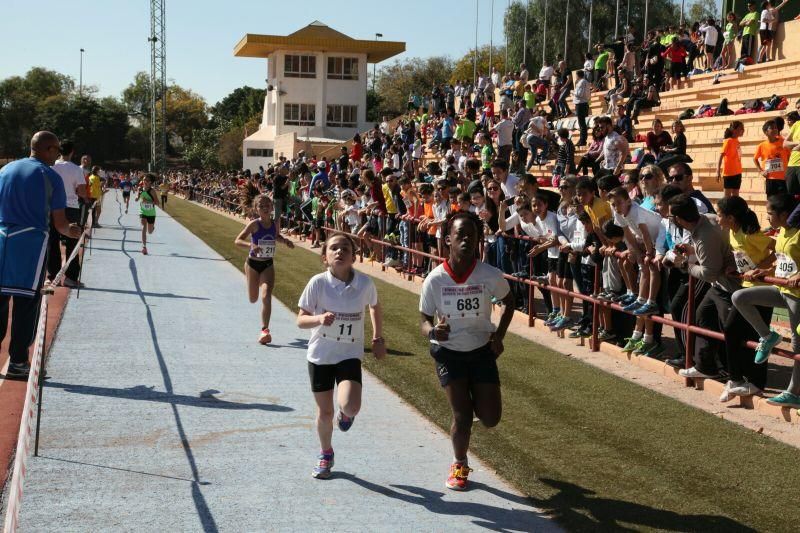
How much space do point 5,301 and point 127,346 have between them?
254 centimetres

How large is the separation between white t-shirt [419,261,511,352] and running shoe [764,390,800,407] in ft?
10.6

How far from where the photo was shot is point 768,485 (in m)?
6.41

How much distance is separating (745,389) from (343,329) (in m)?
4.20

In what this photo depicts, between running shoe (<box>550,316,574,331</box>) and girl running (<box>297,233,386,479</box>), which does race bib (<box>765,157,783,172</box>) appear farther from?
girl running (<box>297,233,386,479</box>)

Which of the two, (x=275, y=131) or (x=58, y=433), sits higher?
(x=275, y=131)

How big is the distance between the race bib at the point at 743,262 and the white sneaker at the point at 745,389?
105 cm

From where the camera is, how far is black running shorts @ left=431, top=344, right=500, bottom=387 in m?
6.36

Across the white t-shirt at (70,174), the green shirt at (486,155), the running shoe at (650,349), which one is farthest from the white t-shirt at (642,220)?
the green shirt at (486,155)

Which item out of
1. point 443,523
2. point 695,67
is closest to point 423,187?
point 443,523

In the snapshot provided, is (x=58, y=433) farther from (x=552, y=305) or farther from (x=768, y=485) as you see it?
(x=552, y=305)

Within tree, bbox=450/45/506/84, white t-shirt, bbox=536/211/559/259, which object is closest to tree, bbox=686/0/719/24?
tree, bbox=450/45/506/84

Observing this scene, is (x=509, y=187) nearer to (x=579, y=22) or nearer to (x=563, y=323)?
(x=563, y=323)

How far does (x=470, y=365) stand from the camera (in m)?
6.39

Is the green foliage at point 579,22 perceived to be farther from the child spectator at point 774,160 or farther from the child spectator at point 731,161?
the child spectator at point 774,160
